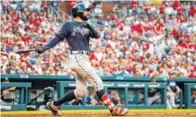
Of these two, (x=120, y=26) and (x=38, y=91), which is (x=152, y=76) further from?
(x=120, y=26)

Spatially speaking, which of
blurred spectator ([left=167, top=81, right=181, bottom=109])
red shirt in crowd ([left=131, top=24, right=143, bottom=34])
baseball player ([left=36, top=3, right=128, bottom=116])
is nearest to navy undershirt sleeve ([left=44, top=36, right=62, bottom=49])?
baseball player ([left=36, top=3, right=128, bottom=116])

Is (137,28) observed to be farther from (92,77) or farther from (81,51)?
(92,77)

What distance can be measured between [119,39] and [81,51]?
13.0 metres

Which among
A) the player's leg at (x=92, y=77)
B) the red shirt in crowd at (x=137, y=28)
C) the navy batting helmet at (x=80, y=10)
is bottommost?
the player's leg at (x=92, y=77)

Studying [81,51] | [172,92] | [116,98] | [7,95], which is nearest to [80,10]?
[81,51]

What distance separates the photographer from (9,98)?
16.9 m

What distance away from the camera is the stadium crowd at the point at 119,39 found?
19.4 metres

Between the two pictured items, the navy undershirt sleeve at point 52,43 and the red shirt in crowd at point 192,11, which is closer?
the navy undershirt sleeve at point 52,43

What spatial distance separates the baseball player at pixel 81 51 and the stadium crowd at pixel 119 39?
565 centimetres

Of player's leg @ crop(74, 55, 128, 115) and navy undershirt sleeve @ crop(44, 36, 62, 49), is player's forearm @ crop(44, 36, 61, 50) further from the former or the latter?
player's leg @ crop(74, 55, 128, 115)

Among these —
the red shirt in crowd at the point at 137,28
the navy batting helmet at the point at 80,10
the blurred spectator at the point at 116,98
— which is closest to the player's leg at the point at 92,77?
the navy batting helmet at the point at 80,10

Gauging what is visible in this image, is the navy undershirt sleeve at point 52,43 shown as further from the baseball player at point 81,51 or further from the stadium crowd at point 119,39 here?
the stadium crowd at point 119,39

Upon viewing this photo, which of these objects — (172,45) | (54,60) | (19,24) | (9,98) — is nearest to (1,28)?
(19,24)

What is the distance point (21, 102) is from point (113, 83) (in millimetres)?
2861
